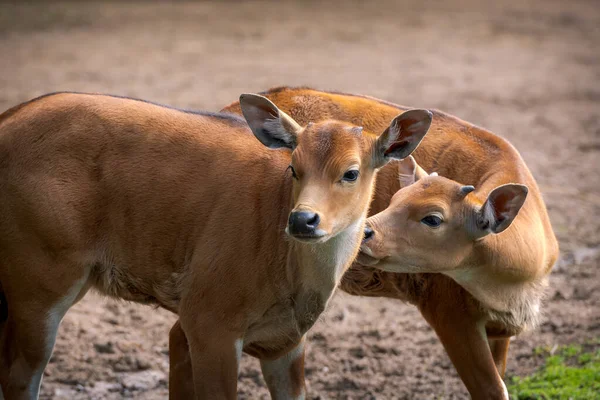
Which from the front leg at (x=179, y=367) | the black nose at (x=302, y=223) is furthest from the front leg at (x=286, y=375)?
the black nose at (x=302, y=223)

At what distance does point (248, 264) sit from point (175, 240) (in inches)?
20.5

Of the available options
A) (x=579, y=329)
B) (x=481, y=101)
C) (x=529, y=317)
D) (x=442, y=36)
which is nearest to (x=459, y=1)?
(x=442, y=36)

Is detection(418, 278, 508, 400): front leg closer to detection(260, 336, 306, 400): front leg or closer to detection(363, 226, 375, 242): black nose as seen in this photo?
detection(363, 226, 375, 242): black nose

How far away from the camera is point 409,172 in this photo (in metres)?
6.03

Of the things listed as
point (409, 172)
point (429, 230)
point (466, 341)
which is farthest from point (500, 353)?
point (409, 172)

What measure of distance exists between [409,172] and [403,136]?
2.50 ft

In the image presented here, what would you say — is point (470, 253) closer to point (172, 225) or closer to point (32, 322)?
point (172, 225)

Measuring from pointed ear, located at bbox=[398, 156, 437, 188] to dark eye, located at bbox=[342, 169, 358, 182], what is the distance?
970 millimetres

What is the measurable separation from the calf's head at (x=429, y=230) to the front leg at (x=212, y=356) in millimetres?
911

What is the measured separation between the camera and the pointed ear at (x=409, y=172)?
5949 millimetres

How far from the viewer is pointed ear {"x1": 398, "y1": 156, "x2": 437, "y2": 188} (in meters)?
5.95

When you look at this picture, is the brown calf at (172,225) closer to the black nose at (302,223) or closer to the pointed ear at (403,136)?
the pointed ear at (403,136)

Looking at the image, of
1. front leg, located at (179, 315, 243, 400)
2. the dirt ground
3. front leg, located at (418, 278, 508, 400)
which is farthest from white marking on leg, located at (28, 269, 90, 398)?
front leg, located at (418, 278, 508, 400)

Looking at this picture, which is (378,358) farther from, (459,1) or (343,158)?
(459,1)
